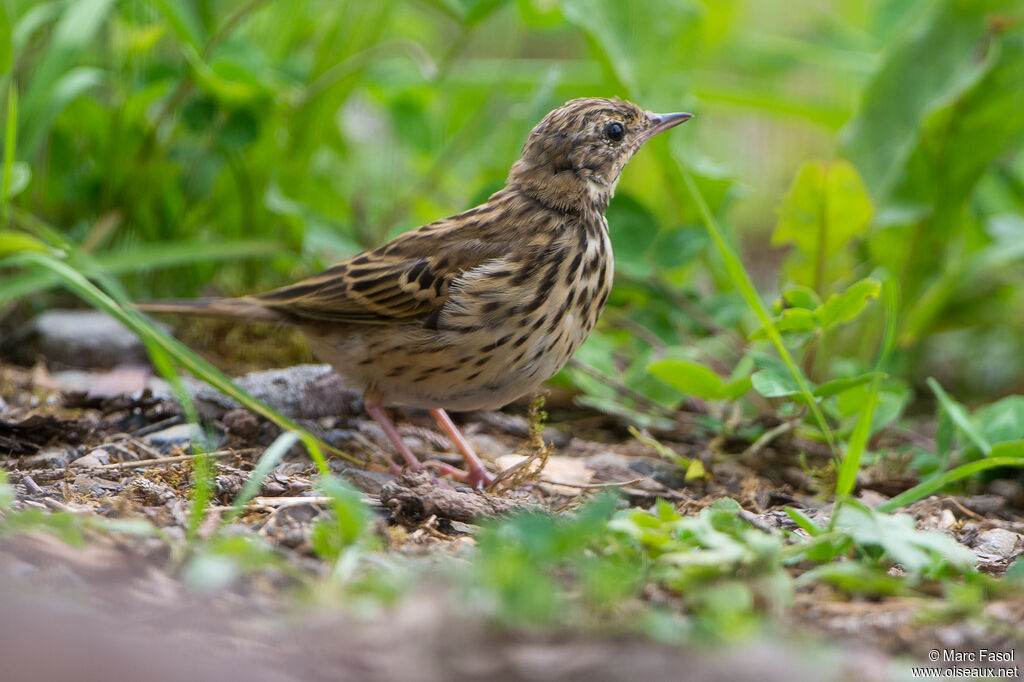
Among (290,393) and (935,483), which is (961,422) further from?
(290,393)

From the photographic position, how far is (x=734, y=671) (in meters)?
2.10

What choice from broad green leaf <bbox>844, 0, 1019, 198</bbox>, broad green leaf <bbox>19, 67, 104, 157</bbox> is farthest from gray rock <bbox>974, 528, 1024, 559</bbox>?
broad green leaf <bbox>19, 67, 104, 157</bbox>

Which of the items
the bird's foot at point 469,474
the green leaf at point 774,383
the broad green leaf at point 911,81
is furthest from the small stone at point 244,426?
the broad green leaf at point 911,81

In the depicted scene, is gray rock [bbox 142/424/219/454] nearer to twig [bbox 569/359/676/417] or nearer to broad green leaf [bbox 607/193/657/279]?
twig [bbox 569/359/676/417]

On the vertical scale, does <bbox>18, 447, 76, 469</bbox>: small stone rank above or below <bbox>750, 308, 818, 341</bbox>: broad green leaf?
below

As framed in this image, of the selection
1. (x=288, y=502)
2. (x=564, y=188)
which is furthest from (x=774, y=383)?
(x=288, y=502)

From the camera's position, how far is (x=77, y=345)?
16.9ft

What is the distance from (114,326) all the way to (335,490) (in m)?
3.08

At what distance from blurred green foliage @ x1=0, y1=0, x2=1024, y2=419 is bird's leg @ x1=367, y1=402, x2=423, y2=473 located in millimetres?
917

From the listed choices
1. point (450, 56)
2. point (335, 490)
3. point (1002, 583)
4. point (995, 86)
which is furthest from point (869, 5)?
point (335, 490)

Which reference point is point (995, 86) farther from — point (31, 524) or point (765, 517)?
point (31, 524)

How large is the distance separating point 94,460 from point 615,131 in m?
2.43

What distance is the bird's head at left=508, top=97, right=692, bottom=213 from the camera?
441cm

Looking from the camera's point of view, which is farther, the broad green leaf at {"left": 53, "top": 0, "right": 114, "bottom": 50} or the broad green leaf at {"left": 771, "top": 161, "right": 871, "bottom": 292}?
the broad green leaf at {"left": 771, "top": 161, "right": 871, "bottom": 292}
